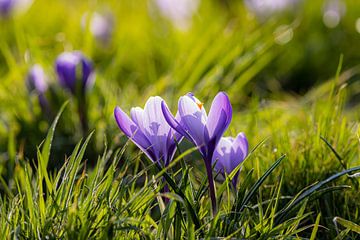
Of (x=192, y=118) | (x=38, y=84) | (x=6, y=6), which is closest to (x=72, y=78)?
(x=38, y=84)

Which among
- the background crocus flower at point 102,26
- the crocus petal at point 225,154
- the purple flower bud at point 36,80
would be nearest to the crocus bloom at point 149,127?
the crocus petal at point 225,154

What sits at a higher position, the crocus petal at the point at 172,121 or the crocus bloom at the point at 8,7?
the crocus bloom at the point at 8,7

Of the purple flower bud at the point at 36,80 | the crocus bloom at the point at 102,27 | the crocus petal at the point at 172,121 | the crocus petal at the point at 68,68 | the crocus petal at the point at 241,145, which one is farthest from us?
the crocus bloom at the point at 102,27

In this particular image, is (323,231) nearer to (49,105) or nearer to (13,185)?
(13,185)

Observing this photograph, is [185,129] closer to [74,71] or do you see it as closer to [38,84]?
[74,71]

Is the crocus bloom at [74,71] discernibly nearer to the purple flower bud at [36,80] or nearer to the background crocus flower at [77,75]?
the background crocus flower at [77,75]

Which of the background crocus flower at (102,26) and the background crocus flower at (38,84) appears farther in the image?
the background crocus flower at (102,26)
